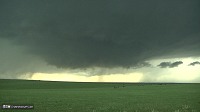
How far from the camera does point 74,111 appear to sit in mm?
31438

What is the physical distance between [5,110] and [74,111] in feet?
24.5

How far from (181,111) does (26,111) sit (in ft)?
54.8

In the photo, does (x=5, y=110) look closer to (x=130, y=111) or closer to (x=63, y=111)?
(x=63, y=111)

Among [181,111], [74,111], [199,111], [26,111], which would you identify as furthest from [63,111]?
[199,111]

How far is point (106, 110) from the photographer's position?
32.0 metres

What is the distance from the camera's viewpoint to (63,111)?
103 ft

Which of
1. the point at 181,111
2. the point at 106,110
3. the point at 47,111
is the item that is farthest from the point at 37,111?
the point at 181,111

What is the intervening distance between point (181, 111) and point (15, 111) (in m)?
17.7

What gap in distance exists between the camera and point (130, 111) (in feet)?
102

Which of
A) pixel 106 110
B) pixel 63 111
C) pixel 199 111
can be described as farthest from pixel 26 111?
pixel 199 111

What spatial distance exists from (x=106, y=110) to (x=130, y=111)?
270 cm

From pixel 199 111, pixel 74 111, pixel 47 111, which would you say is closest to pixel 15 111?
pixel 47 111

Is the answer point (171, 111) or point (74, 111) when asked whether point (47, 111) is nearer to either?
point (74, 111)

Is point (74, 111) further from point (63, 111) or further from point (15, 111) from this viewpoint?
point (15, 111)
